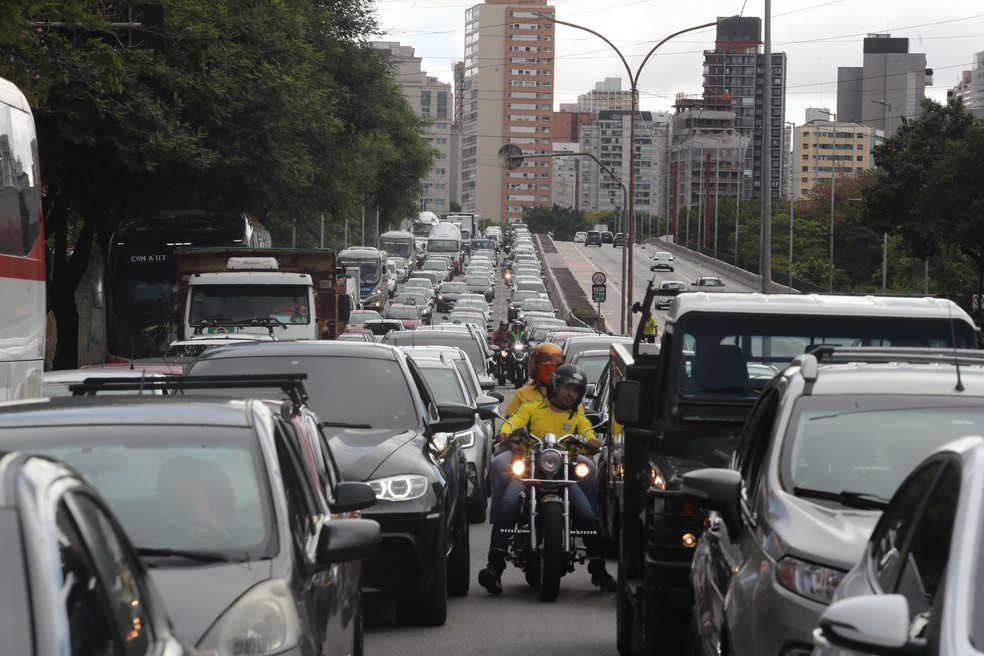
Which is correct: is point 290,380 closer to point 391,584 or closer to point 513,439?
point 391,584

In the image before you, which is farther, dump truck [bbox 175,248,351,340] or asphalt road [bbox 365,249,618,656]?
dump truck [bbox 175,248,351,340]

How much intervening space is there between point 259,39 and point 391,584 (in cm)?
2743

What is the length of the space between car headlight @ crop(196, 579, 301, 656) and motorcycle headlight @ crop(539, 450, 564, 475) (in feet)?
18.5

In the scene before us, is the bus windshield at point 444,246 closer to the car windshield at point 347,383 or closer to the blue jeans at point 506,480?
the blue jeans at point 506,480

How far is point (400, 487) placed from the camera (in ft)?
31.6

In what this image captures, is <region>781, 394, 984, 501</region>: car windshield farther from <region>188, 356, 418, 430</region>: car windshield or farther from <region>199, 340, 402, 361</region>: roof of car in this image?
<region>199, 340, 402, 361</region>: roof of car

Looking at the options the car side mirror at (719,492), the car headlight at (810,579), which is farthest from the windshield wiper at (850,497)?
the car headlight at (810,579)

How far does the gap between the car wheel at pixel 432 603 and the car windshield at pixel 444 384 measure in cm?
741

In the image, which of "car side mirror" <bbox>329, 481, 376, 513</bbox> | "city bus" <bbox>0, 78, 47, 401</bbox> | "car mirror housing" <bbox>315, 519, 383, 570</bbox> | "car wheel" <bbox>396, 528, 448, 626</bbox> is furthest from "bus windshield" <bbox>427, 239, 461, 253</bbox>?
"car mirror housing" <bbox>315, 519, 383, 570</bbox>

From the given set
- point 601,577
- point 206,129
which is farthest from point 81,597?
point 206,129

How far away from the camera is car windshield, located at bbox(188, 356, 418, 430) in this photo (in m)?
10.5

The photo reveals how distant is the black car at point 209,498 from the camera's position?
5.45 m

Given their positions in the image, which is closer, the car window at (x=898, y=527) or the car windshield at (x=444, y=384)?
the car window at (x=898, y=527)

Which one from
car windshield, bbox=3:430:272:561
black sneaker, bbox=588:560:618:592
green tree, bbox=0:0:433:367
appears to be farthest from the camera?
green tree, bbox=0:0:433:367
